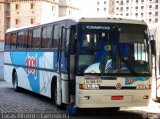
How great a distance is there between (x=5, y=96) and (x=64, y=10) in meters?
111

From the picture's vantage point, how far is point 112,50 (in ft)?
44.1

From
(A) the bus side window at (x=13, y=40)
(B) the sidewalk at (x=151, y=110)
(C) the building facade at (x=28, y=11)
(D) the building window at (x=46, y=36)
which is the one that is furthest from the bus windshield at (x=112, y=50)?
(C) the building facade at (x=28, y=11)

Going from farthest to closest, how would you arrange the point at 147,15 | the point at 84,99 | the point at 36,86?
the point at 147,15 < the point at 36,86 < the point at 84,99

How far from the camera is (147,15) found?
637 ft

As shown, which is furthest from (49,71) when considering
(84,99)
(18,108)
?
(84,99)

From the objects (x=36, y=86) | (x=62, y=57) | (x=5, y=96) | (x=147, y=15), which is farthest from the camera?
(x=147, y=15)

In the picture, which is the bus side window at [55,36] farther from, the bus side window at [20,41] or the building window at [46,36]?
the bus side window at [20,41]

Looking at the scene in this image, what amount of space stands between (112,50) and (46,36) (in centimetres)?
436

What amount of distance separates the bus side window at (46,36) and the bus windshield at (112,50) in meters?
3.53

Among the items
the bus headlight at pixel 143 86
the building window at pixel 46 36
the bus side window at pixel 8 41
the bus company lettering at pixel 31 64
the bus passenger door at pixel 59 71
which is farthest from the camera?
the bus side window at pixel 8 41

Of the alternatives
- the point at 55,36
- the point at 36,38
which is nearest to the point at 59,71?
the point at 55,36

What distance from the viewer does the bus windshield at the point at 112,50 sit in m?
13.3

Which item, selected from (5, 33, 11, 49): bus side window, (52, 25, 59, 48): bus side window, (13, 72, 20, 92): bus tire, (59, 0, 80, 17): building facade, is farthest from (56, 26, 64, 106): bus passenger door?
(59, 0, 80, 17): building facade

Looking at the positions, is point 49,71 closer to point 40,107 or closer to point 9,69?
point 40,107
